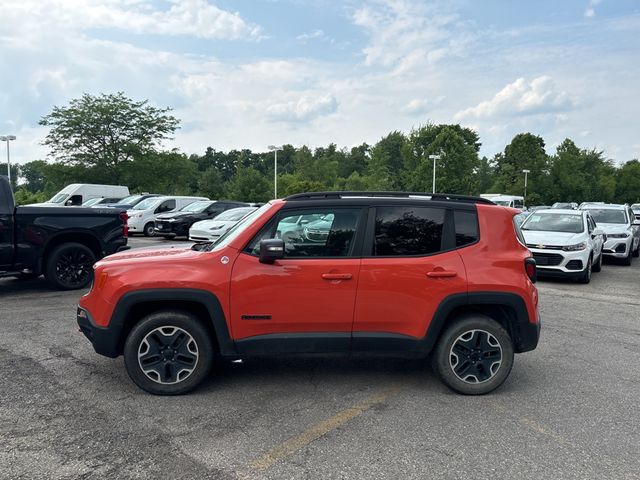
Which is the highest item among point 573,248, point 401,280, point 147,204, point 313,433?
point 147,204

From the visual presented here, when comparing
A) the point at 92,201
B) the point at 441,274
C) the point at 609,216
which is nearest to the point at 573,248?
the point at 609,216

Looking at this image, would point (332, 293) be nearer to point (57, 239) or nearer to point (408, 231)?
point (408, 231)

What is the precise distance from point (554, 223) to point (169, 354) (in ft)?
32.9

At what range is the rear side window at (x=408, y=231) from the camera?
14.2 feet

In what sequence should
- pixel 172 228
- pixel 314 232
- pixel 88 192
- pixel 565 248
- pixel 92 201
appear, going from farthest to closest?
pixel 88 192, pixel 92 201, pixel 172 228, pixel 565 248, pixel 314 232

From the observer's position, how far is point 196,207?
2041 cm

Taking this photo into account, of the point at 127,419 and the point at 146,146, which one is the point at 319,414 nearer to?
the point at 127,419

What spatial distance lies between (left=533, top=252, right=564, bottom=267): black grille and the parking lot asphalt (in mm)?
4696

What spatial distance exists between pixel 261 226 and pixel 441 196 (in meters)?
1.67

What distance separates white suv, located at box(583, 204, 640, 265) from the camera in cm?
1348

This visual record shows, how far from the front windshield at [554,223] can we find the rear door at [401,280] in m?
8.07

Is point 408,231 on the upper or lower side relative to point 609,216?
upper

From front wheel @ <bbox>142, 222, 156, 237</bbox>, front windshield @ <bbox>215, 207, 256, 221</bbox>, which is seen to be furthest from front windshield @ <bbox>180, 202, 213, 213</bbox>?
front windshield @ <bbox>215, 207, 256, 221</bbox>

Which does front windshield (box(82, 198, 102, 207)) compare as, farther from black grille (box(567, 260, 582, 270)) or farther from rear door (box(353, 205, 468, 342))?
rear door (box(353, 205, 468, 342))
